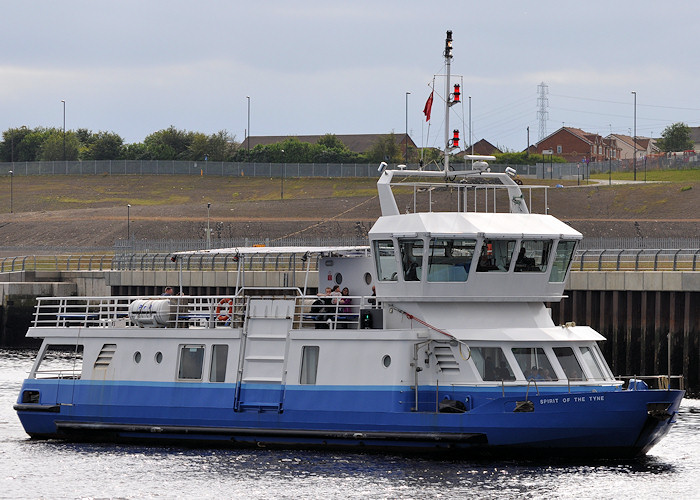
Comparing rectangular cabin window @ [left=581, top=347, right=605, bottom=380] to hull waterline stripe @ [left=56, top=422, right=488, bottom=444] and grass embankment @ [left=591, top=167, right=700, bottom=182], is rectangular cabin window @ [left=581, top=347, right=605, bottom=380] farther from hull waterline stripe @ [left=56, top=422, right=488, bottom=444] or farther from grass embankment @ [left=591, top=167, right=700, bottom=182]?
grass embankment @ [left=591, top=167, right=700, bottom=182]

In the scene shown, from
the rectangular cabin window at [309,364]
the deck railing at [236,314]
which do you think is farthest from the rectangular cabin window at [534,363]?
the rectangular cabin window at [309,364]

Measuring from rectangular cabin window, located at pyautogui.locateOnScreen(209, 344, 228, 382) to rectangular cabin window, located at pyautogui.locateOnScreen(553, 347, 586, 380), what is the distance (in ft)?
25.7

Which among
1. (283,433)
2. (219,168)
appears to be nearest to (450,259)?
(283,433)

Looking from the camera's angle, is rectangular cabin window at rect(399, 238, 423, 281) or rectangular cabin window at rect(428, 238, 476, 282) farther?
rectangular cabin window at rect(399, 238, 423, 281)

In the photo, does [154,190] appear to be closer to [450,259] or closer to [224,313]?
[224,313]

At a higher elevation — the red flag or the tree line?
the tree line

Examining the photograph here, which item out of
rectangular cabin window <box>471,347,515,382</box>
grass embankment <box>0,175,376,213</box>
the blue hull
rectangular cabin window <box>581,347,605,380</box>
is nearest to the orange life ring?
the blue hull

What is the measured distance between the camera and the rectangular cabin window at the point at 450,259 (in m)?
28.2

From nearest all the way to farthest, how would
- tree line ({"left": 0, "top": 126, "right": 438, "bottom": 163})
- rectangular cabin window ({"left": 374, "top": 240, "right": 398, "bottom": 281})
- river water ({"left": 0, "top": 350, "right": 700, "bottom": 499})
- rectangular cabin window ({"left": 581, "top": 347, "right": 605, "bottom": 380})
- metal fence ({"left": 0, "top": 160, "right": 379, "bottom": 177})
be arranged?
river water ({"left": 0, "top": 350, "right": 700, "bottom": 499}) < rectangular cabin window ({"left": 581, "top": 347, "right": 605, "bottom": 380}) < rectangular cabin window ({"left": 374, "top": 240, "right": 398, "bottom": 281}) < metal fence ({"left": 0, "top": 160, "right": 379, "bottom": 177}) < tree line ({"left": 0, "top": 126, "right": 438, "bottom": 163})

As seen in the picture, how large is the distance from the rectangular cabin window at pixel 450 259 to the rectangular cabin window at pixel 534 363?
210 cm

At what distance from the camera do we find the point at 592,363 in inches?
1124

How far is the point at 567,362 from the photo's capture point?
28.1 m

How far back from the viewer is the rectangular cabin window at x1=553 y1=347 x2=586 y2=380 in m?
28.0

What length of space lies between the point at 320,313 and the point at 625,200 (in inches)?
2857
